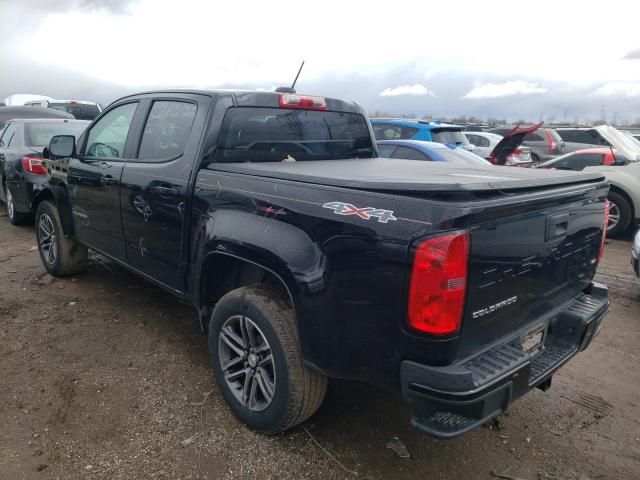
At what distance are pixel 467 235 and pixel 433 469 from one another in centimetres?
140

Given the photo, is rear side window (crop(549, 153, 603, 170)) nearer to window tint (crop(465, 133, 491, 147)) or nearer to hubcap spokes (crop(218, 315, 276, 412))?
window tint (crop(465, 133, 491, 147))

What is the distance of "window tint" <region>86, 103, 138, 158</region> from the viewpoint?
391cm

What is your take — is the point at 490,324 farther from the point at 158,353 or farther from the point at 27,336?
the point at 27,336

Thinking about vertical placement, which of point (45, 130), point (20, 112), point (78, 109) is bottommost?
point (45, 130)

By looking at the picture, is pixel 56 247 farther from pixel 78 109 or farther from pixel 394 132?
pixel 78 109

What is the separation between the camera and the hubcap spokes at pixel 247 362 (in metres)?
2.74

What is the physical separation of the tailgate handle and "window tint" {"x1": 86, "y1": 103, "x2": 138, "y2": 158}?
3.04 m

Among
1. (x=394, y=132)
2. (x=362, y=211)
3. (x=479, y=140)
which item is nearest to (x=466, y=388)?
(x=362, y=211)

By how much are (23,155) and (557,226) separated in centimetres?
665

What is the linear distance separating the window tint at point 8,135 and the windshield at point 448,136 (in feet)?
22.6

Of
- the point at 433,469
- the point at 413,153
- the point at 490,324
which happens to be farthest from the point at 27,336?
the point at 413,153

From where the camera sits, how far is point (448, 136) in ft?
31.6

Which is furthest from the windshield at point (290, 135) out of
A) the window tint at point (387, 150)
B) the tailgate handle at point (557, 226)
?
the window tint at point (387, 150)

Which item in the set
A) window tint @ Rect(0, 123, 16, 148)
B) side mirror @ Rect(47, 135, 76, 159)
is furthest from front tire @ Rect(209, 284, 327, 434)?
window tint @ Rect(0, 123, 16, 148)
